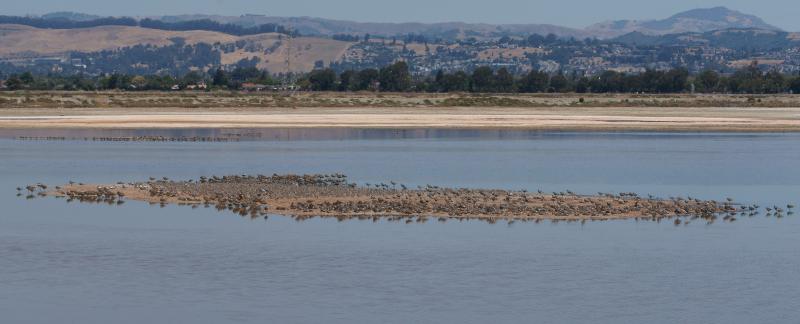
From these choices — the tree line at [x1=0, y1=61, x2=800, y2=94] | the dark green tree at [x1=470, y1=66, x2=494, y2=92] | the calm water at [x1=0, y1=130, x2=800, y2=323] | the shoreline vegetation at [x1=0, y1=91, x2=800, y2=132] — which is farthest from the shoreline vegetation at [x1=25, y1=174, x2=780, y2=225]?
the dark green tree at [x1=470, y1=66, x2=494, y2=92]

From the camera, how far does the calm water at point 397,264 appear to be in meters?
18.2

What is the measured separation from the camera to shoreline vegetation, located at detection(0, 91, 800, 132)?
6869cm

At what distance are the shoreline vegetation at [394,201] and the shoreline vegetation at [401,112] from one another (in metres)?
33.2

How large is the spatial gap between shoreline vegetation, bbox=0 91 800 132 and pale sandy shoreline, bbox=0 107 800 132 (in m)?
0.05

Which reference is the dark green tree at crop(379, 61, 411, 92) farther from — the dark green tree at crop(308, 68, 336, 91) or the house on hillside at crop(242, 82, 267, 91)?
the house on hillside at crop(242, 82, 267, 91)

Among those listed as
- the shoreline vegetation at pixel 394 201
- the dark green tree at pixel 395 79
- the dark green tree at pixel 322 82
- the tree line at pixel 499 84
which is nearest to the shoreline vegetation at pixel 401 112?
the tree line at pixel 499 84

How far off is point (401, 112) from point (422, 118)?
8.05 meters

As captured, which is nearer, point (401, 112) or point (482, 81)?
point (401, 112)

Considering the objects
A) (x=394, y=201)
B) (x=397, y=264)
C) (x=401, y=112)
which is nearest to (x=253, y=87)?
(x=401, y=112)

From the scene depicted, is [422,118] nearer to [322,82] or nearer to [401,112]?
[401,112]

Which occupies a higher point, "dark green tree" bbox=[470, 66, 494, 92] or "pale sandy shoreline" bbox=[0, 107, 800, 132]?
"pale sandy shoreline" bbox=[0, 107, 800, 132]

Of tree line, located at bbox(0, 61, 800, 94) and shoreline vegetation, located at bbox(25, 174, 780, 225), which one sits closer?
shoreline vegetation, located at bbox(25, 174, 780, 225)

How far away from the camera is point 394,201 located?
29.3 metres

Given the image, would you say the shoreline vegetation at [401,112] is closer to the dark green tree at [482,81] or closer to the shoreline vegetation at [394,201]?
the dark green tree at [482,81]
